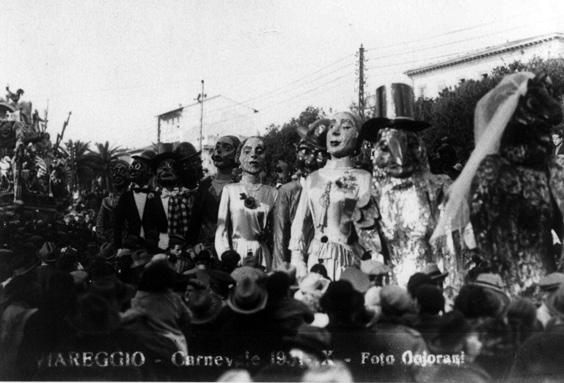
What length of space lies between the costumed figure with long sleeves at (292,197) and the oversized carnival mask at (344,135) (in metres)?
0.21

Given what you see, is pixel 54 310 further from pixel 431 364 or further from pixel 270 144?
pixel 270 144

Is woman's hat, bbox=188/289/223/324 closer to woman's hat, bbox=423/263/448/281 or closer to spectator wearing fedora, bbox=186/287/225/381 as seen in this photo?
spectator wearing fedora, bbox=186/287/225/381

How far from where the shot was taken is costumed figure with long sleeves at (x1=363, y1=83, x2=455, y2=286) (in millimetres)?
4238

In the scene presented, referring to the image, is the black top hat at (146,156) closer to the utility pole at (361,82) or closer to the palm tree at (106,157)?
the palm tree at (106,157)

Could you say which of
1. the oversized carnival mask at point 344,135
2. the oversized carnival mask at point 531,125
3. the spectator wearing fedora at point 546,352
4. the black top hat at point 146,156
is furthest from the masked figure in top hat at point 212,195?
the spectator wearing fedora at point 546,352

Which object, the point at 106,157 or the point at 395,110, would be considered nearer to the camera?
the point at 395,110

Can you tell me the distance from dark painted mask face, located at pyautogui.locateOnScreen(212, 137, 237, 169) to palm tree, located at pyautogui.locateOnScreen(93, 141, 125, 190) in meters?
0.74

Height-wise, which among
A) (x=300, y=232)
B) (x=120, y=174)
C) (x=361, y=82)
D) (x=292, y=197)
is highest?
(x=361, y=82)

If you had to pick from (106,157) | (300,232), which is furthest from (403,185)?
(106,157)

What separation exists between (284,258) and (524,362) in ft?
6.37

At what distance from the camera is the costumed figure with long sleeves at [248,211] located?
526cm

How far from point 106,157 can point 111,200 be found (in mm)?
486

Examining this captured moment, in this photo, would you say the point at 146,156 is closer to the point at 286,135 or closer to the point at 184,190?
the point at 184,190

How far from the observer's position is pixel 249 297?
137 inches
